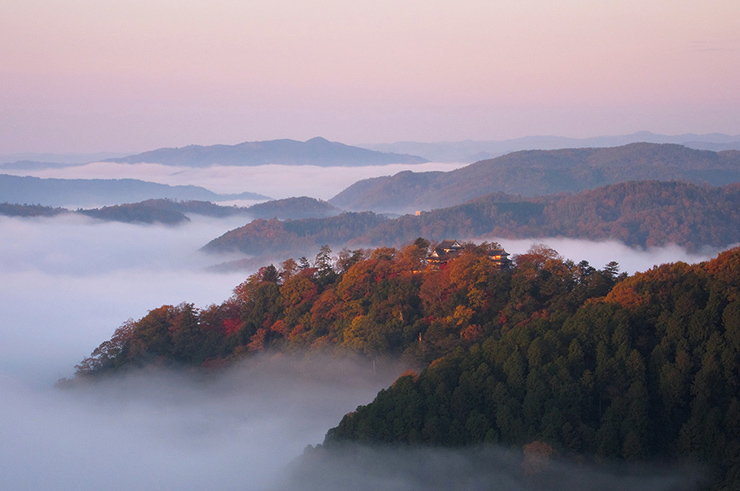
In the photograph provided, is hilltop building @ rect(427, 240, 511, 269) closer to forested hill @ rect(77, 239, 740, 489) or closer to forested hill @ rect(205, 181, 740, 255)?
forested hill @ rect(77, 239, 740, 489)

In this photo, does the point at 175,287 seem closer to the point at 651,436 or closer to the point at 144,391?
the point at 144,391

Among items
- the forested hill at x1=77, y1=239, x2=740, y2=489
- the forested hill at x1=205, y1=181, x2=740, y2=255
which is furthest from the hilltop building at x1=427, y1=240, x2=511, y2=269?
the forested hill at x1=205, y1=181, x2=740, y2=255

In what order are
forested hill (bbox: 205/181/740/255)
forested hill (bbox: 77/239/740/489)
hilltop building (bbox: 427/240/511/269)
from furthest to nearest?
forested hill (bbox: 205/181/740/255) → hilltop building (bbox: 427/240/511/269) → forested hill (bbox: 77/239/740/489)

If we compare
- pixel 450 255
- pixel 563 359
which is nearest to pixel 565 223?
pixel 450 255

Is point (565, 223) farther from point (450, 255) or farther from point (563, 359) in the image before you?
point (563, 359)

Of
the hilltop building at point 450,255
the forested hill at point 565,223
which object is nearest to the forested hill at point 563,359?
the hilltop building at point 450,255

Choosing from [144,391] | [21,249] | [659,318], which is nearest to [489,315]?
[659,318]
